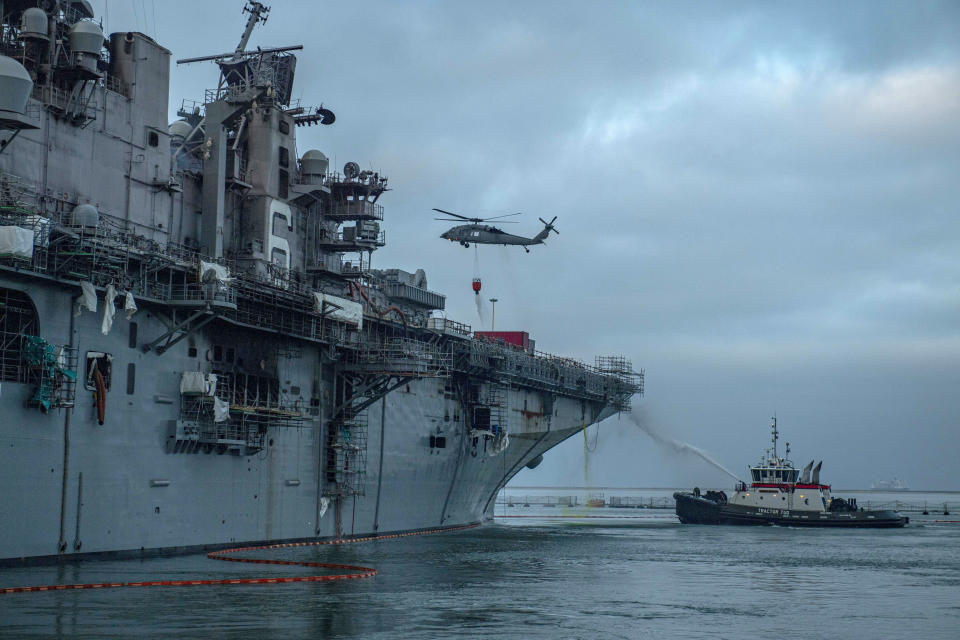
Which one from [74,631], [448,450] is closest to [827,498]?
[448,450]

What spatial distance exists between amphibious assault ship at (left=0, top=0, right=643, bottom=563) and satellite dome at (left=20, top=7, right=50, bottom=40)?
6 cm

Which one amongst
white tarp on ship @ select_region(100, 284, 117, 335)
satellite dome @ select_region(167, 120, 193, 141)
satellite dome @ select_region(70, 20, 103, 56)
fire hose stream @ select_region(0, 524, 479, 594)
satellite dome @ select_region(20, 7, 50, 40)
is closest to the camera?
fire hose stream @ select_region(0, 524, 479, 594)

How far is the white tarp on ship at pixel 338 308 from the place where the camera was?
44.2m

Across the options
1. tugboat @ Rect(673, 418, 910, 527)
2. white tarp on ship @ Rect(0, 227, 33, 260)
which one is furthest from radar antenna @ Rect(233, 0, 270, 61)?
tugboat @ Rect(673, 418, 910, 527)

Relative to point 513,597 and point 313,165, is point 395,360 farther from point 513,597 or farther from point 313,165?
point 513,597

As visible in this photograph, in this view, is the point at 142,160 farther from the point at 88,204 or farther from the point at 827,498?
the point at 827,498

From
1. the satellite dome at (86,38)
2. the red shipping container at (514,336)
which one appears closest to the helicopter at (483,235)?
the red shipping container at (514,336)

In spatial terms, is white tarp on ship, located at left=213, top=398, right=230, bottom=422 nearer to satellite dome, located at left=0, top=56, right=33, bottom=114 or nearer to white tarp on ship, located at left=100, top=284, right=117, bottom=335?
white tarp on ship, located at left=100, top=284, right=117, bottom=335

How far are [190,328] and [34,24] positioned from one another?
429 inches

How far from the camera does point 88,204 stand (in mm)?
35625

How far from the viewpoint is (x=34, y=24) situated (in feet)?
113

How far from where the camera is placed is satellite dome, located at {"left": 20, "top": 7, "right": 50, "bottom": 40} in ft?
112

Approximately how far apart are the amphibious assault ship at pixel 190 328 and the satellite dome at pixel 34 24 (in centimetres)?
6


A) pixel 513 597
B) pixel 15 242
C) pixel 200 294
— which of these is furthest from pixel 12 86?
pixel 513 597
